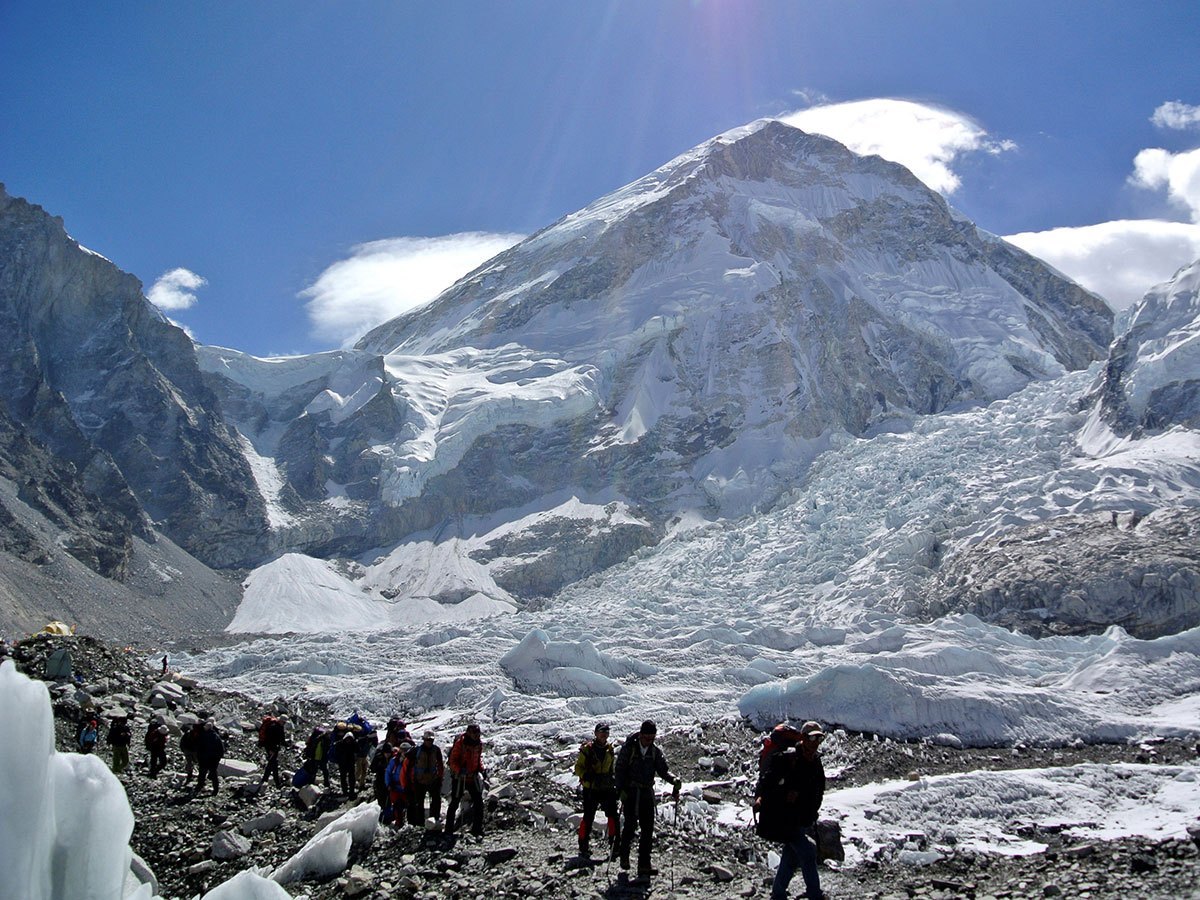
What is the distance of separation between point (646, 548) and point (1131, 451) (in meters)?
37.7

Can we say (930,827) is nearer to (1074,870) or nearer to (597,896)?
(1074,870)

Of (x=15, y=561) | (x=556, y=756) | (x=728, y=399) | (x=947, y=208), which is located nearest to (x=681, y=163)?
(x=947, y=208)

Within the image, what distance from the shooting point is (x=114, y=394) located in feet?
303

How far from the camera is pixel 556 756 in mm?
22609

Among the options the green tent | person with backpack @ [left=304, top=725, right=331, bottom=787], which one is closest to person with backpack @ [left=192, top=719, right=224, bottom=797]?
person with backpack @ [left=304, top=725, right=331, bottom=787]

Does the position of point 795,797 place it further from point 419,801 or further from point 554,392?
point 554,392

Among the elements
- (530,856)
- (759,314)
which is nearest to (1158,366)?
(759,314)

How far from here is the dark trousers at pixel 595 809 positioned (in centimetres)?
944

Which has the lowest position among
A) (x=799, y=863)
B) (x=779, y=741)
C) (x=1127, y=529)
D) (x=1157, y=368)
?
(x=799, y=863)

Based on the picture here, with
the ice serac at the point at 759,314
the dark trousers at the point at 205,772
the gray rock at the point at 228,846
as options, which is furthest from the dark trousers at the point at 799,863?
the ice serac at the point at 759,314

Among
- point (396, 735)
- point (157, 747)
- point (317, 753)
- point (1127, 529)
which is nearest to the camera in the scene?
point (396, 735)

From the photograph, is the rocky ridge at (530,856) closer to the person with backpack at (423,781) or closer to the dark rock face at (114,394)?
the person with backpack at (423,781)

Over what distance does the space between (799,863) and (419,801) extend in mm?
6373

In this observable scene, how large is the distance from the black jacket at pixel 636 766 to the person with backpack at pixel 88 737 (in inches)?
482
